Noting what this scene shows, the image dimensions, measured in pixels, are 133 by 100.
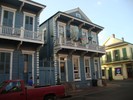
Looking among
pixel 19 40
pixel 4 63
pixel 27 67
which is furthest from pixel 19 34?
pixel 27 67

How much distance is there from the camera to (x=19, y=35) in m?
12.7

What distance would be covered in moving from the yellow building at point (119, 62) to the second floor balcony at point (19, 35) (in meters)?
24.8

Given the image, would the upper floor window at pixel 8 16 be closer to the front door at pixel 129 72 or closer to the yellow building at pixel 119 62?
the yellow building at pixel 119 62

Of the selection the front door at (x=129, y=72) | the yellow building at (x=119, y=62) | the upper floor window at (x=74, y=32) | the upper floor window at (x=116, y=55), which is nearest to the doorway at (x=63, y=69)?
the upper floor window at (x=74, y=32)

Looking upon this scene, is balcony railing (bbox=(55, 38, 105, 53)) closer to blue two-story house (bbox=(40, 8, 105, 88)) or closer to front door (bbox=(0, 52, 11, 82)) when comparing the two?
blue two-story house (bbox=(40, 8, 105, 88))

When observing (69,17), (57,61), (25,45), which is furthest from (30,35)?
(69,17)

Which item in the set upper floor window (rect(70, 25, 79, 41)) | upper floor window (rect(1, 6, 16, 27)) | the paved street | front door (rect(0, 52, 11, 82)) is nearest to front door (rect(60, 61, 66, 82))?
the paved street

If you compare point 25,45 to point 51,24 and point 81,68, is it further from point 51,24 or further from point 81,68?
point 81,68

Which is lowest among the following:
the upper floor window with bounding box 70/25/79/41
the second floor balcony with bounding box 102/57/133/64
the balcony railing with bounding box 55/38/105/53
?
the second floor balcony with bounding box 102/57/133/64

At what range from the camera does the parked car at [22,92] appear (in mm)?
6797

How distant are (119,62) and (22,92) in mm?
30366

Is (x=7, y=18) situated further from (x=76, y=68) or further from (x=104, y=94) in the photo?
(x=104, y=94)

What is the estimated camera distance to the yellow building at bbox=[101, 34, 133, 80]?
32.1 meters

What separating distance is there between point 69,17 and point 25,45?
718cm
